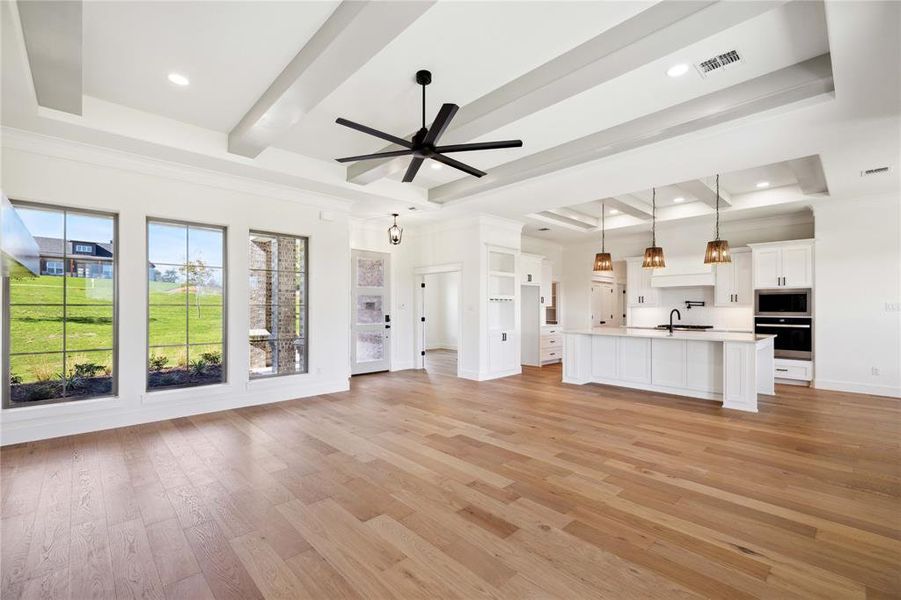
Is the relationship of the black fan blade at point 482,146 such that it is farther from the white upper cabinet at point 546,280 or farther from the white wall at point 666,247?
the white wall at point 666,247

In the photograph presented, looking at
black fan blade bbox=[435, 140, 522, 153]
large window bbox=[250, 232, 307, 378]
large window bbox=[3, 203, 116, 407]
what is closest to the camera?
black fan blade bbox=[435, 140, 522, 153]

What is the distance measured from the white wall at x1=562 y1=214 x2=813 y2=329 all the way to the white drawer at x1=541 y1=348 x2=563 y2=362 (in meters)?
1.12

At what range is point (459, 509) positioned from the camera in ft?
8.32

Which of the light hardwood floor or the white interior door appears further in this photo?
the white interior door

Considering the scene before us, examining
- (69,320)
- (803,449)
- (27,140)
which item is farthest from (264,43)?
(803,449)

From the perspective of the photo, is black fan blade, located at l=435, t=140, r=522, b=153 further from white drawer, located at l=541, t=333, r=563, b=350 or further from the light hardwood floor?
white drawer, located at l=541, t=333, r=563, b=350

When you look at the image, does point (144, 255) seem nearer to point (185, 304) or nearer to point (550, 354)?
point (185, 304)

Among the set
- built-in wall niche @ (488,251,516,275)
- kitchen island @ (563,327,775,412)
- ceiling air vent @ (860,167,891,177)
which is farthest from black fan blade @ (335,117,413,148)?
ceiling air vent @ (860,167,891,177)

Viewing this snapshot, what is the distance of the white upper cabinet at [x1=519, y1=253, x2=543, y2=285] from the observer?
27.1ft

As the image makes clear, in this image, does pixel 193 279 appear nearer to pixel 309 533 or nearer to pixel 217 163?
pixel 217 163

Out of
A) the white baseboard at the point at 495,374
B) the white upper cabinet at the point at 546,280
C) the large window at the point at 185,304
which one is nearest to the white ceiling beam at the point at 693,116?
the white baseboard at the point at 495,374

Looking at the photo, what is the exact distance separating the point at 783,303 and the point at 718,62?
17.6ft

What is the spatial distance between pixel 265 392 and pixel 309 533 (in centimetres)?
352

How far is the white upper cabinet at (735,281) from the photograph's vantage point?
7332mm
